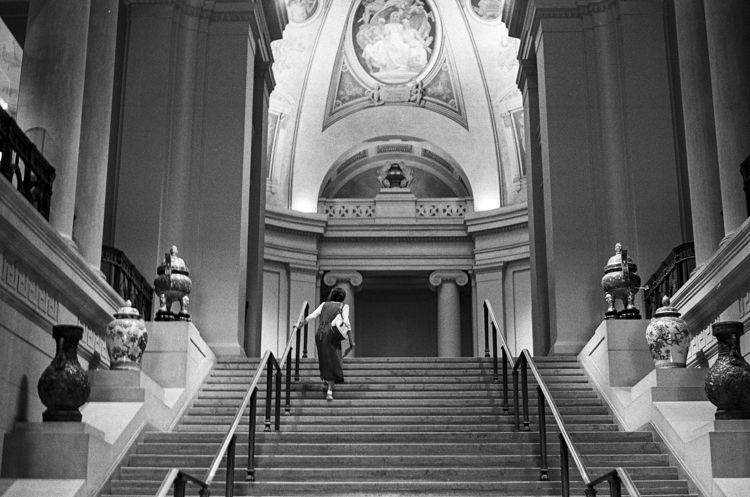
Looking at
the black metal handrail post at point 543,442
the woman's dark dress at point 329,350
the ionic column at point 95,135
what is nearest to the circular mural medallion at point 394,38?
the ionic column at point 95,135

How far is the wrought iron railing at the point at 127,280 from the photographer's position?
15812 mm

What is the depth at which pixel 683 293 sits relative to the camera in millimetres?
14000

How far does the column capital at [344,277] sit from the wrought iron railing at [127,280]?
12.2 meters

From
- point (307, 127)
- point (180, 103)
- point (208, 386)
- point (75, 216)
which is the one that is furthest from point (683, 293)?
point (307, 127)

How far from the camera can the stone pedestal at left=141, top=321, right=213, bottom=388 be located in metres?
13.4

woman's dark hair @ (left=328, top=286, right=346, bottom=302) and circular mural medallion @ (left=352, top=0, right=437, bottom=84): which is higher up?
circular mural medallion @ (left=352, top=0, right=437, bottom=84)

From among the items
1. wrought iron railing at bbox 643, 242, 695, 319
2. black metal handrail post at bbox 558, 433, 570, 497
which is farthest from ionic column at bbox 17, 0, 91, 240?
wrought iron railing at bbox 643, 242, 695, 319

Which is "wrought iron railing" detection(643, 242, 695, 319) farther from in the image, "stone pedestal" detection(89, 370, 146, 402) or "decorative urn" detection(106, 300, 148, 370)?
"stone pedestal" detection(89, 370, 146, 402)

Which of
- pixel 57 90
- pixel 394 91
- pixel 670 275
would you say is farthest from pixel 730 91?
pixel 394 91

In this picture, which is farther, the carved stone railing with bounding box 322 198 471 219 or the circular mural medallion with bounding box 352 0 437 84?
the circular mural medallion with bounding box 352 0 437 84

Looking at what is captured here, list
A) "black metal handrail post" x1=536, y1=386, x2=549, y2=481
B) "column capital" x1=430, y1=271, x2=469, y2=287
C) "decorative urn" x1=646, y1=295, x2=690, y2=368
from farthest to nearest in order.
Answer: "column capital" x1=430, y1=271, x2=469, y2=287
"decorative urn" x1=646, y1=295, x2=690, y2=368
"black metal handrail post" x1=536, y1=386, x2=549, y2=481

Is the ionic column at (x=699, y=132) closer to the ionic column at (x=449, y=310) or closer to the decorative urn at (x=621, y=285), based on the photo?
the decorative urn at (x=621, y=285)

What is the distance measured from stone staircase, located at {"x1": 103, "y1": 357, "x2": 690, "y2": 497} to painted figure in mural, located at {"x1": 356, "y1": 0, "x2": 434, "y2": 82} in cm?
1751

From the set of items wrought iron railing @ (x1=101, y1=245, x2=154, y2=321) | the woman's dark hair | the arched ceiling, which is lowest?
the woman's dark hair
